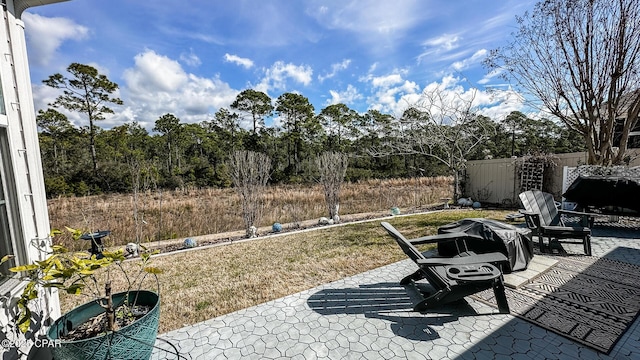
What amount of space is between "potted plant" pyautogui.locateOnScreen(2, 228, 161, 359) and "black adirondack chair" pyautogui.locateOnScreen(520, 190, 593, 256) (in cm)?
509

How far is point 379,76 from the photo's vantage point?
39.7 feet

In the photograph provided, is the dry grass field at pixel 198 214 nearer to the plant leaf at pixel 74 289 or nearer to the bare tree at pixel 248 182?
the bare tree at pixel 248 182

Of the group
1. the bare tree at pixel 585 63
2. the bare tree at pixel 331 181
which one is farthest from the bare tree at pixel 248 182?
the bare tree at pixel 585 63

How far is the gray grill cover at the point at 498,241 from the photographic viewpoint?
3338 millimetres

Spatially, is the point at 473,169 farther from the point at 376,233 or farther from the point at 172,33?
the point at 172,33

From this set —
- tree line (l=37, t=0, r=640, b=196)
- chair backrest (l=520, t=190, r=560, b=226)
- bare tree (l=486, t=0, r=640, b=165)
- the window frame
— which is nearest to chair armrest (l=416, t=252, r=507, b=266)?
chair backrest (l=520, t=190, r=560, b=226)

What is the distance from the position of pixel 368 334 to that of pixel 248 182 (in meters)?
5.04

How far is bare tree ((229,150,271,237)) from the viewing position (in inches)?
258

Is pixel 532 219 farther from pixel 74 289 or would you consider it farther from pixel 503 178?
pixel 503 178

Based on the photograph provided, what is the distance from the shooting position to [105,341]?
1.62 metres

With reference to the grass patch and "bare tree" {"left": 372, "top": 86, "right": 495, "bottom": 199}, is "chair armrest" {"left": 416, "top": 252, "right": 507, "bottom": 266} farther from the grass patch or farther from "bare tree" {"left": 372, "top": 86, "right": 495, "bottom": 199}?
"bare tree" {"left": 372, "top": 86, "right": 495, "bottom": 199}

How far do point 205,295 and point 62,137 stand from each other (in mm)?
23360

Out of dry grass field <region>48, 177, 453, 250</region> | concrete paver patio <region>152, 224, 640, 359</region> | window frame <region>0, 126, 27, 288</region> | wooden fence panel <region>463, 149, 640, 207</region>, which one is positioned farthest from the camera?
wooden fence panel <region>463, 149, 640, 207</region>

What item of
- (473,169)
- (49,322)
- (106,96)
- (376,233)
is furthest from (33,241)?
(106,96)
